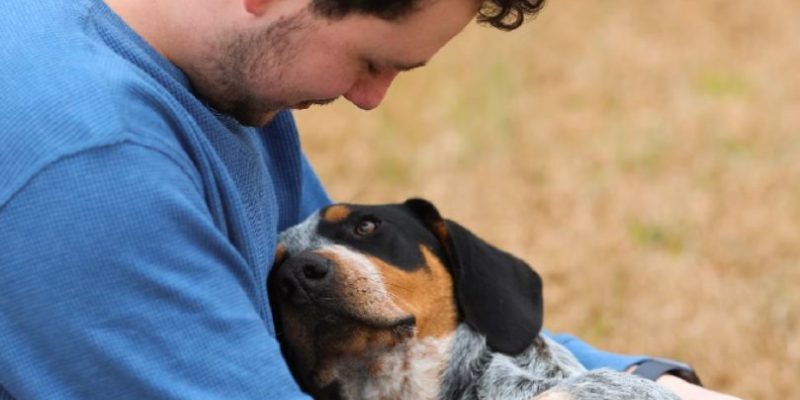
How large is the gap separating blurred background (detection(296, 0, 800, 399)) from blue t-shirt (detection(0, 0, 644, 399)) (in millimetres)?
3227

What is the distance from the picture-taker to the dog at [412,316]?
288 cm

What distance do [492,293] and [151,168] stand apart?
140 centimetres

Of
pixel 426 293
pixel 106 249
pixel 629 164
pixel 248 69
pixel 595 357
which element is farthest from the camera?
pixel 629 164

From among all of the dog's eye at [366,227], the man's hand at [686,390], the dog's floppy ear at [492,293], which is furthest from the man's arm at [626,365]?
the dog's eye at [366,227]

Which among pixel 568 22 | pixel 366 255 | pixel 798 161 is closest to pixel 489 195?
pixel 798 161

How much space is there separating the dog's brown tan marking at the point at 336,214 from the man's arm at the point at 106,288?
1174mm

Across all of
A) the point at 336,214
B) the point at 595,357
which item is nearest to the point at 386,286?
the point at 336,214

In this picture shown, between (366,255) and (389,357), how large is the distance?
26cm

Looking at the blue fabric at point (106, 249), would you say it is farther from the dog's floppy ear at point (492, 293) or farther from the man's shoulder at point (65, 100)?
the dog's floppy ear at point (492, 293)

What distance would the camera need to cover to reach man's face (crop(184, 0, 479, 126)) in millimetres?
2271

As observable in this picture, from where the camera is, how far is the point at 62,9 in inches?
90.7

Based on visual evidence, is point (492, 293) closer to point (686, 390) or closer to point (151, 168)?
point (686, 390)

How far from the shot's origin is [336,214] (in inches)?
128

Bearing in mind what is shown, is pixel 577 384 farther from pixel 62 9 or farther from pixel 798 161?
pixel 798 161
